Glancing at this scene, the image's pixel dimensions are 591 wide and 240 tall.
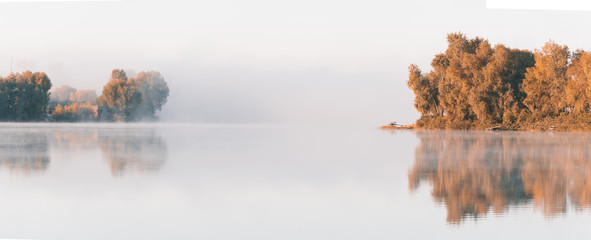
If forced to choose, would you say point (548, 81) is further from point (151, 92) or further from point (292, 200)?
point (151, 92)

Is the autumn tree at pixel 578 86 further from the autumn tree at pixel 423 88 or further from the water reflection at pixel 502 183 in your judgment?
the water reflection at pixel 502 183

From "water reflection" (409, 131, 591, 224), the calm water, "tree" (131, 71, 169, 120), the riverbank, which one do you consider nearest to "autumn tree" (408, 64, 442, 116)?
the riverbank

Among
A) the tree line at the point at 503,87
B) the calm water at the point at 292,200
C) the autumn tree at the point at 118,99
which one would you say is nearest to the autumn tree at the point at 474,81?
the tree line at the point at 503,87

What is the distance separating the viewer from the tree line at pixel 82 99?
72.7 m

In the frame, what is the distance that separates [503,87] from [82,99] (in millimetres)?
67433

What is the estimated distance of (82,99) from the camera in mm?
91750

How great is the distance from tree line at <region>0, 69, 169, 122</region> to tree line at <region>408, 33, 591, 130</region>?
47541 mm

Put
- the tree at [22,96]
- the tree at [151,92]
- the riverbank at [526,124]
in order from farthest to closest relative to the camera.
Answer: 1. the tree at [151,92]
2. the tree at [22,96]
3. the riverbank at [526,124]

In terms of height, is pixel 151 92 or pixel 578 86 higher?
pixel 151 92

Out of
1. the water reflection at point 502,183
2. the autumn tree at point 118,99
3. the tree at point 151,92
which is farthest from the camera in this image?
the tree at point 151,92

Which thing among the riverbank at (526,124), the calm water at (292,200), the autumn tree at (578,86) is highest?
the autumn tree at (578,86)

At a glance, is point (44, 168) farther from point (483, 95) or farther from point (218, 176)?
point (483, 95)

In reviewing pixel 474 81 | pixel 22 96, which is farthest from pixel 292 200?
pixel 22 96

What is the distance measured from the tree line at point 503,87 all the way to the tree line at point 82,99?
47541 mm
